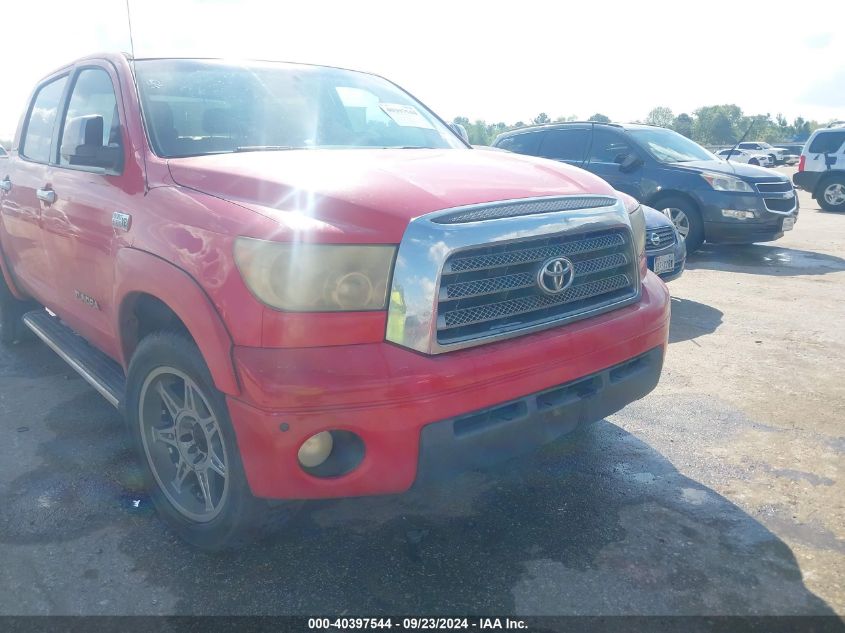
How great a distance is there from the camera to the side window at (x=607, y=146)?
A: 30.4ft

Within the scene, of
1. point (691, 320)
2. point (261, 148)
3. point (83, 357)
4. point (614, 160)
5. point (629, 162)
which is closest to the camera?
point (261, 148)

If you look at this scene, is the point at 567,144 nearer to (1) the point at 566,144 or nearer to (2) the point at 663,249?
(1) the point at 566,144

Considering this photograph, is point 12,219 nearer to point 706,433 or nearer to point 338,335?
point 338,335

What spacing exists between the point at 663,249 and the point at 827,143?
11.4 metres

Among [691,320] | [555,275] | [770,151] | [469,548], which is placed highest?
[555,275]

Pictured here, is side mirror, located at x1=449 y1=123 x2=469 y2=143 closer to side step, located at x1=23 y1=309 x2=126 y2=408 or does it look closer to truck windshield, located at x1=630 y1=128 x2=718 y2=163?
side step, located at x1=23 y1=309 x2=126 y2=408

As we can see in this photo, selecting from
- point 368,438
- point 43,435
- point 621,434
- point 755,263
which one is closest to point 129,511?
point 43,435

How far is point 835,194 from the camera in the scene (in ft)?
49.5

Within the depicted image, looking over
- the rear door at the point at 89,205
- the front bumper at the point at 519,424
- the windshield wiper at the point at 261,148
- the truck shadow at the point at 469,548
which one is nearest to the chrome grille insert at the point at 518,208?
the front bumper at the point at 519,424

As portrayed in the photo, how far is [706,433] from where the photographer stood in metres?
3.73

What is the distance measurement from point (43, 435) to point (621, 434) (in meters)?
3.11

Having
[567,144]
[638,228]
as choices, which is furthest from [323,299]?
[567,144]

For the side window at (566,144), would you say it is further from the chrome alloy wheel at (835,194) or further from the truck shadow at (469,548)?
the chrome alloy wheel at (835,194)

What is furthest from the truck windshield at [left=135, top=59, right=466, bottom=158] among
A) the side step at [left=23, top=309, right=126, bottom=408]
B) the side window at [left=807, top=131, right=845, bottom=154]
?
the side window at [left=807, top=131, right=845, bottom=154]
